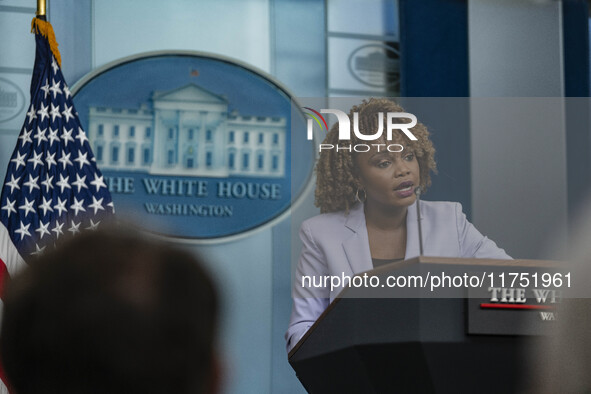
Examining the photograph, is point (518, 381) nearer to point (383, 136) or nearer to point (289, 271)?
point (383, 136)

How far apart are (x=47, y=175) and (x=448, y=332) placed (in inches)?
97.7

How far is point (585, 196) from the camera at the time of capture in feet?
12.0

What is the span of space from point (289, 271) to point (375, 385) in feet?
8.65

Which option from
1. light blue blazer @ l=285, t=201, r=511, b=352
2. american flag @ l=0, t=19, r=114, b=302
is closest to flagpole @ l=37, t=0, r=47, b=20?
american flag @ l=0, t=19, r=114, b=302

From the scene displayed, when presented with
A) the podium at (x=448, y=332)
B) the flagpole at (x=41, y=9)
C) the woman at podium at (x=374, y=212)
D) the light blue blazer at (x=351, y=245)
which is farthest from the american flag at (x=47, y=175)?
the podium at (x=448, y=332)

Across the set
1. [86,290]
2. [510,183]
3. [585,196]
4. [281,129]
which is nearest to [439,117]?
[510,183]

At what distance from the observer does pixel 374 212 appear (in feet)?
9.02

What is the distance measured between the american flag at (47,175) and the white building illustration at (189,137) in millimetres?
484

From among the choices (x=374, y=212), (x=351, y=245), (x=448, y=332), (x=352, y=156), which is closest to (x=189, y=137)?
(x=351, y=245)

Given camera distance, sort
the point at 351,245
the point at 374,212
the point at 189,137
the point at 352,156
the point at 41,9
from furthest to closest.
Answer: the point at 189,137
the point at 41,9
the point at 351,245
the point at 374,212
the point at 352,156

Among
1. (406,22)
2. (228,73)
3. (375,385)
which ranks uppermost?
(406,22)

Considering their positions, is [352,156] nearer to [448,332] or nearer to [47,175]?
[448,332]

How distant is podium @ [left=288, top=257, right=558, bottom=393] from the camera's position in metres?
1.73

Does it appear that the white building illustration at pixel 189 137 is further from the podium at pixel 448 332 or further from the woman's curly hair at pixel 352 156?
the podium at pixel 448 332
